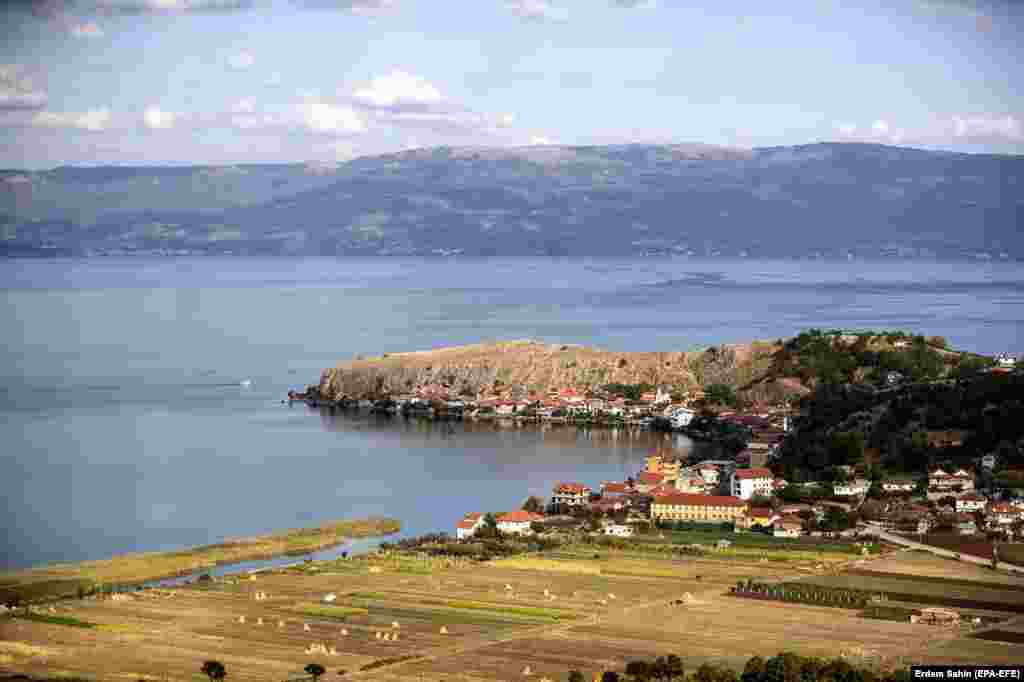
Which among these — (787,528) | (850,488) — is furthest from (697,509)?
(850,488)

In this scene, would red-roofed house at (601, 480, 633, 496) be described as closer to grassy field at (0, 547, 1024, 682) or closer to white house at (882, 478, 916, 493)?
white house at (882, 478, 916, 493)

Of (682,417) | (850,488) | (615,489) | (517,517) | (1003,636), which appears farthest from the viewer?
(682,417)

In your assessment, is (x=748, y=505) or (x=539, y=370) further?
(x=539, y=370)

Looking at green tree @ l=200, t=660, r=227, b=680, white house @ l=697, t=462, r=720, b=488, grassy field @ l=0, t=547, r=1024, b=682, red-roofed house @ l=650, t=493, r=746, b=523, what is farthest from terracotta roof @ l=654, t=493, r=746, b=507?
green tree @ l=200, t=660, r=227, b=680

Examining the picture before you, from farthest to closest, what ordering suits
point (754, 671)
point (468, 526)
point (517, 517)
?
point (517, 517) < point (468, 526) < point (754, 671)

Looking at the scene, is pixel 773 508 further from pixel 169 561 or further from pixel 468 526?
pixel 169 561

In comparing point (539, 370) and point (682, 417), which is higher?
point (539, 370)

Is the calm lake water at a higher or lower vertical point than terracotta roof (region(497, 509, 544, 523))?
higher
